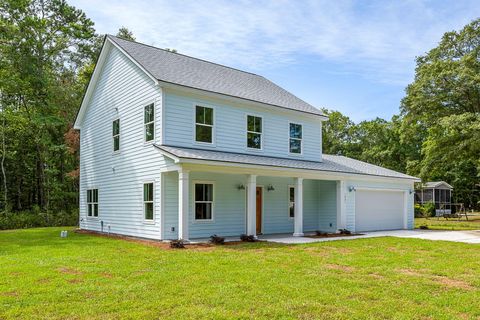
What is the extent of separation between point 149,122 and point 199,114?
1.83m

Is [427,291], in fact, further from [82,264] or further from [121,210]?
[121,210]

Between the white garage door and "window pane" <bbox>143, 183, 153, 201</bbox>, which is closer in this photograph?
"window pane" <bbox>143, 183, 153, 201</bbox>

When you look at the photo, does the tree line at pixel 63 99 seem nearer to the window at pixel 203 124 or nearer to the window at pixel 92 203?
the window at pixel 92 203

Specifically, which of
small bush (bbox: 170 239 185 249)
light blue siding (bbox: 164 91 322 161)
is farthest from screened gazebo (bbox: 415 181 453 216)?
small bush (bbox: 170 239 185 249)

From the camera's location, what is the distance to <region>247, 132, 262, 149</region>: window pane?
16.4m

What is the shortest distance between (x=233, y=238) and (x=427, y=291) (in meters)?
8.70

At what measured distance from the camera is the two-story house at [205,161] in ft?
45.4

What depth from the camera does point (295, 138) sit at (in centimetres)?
1792

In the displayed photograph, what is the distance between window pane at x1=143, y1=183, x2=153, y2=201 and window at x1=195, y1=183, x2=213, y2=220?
5.24 feet

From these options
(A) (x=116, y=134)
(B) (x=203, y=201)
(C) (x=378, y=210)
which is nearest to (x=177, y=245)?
A: (B) (x=203, y=201)

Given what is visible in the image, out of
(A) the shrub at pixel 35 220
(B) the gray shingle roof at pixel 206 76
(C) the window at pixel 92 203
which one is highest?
(B) the gray shingle roof at pixel 206 76

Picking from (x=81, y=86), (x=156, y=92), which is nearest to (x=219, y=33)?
(x=156, y=92)

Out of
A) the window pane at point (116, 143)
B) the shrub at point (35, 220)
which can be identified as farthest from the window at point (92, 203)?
the shrub at point (35, 220)

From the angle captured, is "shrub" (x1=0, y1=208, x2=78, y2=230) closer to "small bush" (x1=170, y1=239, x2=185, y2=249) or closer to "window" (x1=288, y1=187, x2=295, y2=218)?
"window" (x1=288, y1=187, x2=295, y2=218)
